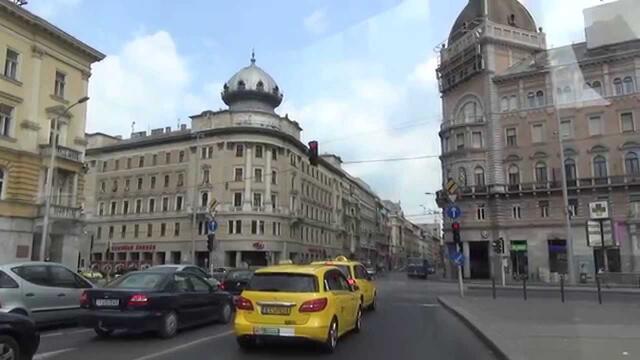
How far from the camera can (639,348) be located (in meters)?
9.41

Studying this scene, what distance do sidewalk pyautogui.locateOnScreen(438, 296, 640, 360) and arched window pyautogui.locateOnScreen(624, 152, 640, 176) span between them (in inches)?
1453

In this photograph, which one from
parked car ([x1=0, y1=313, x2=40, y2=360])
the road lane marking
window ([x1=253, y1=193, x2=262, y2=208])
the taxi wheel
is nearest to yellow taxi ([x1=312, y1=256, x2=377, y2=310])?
the road lane marking

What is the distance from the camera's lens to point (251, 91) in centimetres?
7812

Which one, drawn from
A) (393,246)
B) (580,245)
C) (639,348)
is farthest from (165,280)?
(393,246)

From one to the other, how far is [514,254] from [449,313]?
130 feet

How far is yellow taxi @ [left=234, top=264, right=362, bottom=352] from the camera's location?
9.67 m

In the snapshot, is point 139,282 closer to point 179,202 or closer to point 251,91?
point 179,202

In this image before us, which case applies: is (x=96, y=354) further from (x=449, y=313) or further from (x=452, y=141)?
Result: (x=452, y=141)

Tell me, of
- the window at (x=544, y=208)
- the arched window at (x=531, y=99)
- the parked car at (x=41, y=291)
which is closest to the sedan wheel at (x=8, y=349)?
the parked car at (x=41, y=291)

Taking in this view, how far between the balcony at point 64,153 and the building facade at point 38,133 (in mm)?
67

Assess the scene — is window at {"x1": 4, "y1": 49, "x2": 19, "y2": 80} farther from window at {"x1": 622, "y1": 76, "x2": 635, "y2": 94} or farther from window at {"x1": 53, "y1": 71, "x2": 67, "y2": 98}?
window at {"x1": 622, "y1": 76, "x2": 635, "y2": 94}

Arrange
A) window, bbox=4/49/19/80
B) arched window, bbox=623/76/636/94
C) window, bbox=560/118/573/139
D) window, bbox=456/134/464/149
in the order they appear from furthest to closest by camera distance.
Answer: window, bbox=456/134/464/149, window, bbox=560/118/573/139, arched window, bbox=623/76/636/94, window, bbox=4/49/19/80

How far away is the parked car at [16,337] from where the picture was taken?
7.43 m

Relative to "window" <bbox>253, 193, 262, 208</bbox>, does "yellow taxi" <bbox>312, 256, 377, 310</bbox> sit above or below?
below
